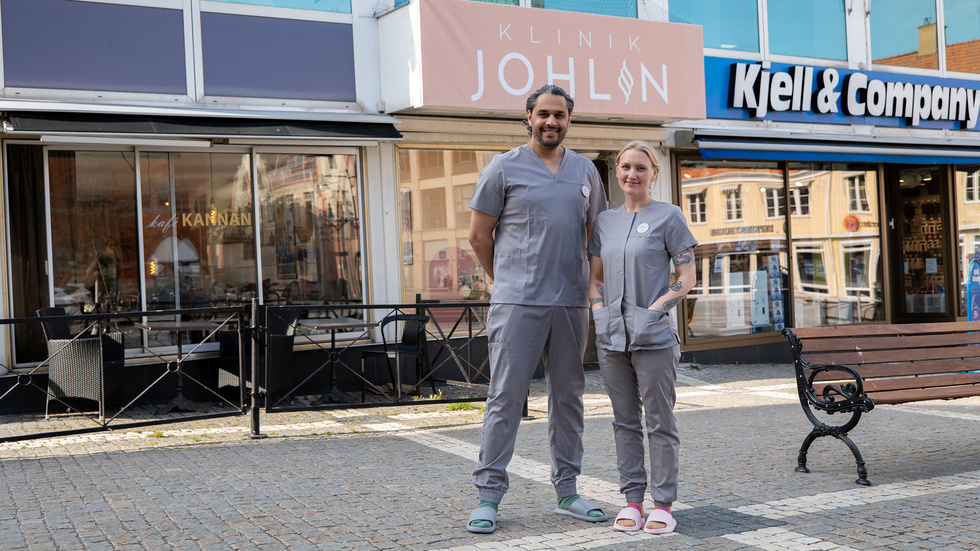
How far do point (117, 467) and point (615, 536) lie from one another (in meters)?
3.55

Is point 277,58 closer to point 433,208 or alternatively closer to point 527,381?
point 433,208

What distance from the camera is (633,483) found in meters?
4.39

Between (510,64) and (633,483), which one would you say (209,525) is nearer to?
(633,483)

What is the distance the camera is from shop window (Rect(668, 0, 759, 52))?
12.6 m

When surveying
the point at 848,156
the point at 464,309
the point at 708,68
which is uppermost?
the point at 708,68

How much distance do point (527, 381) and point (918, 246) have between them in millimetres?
13160

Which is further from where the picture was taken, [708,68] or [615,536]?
[708,68]

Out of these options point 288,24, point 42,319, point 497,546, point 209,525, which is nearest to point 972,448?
point 497,546

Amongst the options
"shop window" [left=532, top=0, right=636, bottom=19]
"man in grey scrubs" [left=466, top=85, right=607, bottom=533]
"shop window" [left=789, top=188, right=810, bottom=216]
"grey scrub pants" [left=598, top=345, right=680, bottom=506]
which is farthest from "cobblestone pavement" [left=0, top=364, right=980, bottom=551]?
"shop window" [left=789, top=188, right=810, bottom=216]

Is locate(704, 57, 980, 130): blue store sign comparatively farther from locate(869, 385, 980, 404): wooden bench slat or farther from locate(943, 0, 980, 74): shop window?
locate(869, 385, 980, 404): wooden bench slat

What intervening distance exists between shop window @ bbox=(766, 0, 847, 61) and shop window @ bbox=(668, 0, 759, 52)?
363 mm

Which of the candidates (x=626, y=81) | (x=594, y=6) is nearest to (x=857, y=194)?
(x=626, y=81)

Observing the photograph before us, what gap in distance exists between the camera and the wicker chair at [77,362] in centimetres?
746

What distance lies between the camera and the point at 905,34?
1484 cm
